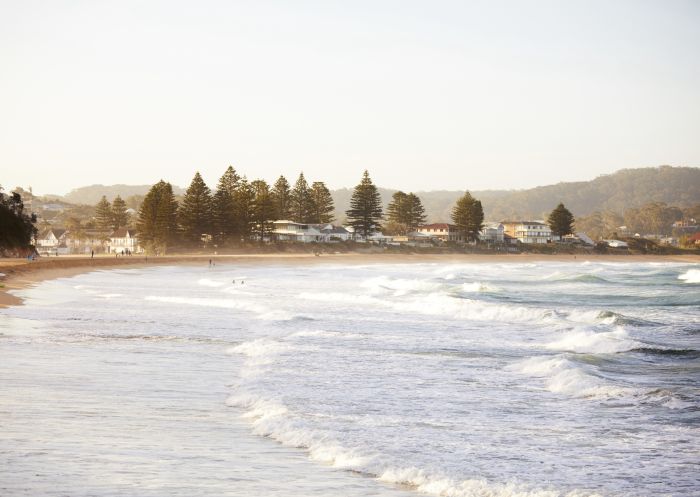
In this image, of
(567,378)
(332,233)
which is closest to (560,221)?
(332,233)

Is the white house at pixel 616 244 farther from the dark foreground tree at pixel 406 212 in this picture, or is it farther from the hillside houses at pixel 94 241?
the hillside houses at pixel 94 241

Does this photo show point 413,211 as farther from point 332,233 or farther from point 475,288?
point 475,288

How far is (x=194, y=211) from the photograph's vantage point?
11225cm

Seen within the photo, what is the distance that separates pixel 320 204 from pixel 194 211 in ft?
155

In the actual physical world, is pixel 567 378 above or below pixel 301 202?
below

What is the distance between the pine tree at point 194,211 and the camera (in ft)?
367

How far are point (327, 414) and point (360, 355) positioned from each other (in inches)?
274

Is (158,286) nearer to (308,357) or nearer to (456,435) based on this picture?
(308,357)

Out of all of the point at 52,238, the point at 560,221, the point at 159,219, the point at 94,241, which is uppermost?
the point at 159,219

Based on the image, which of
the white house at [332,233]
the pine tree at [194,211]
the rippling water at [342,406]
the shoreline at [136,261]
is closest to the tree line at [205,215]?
the pine tree at [194,211]

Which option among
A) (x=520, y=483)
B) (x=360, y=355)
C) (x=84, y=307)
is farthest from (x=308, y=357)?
(x=84, y=307)

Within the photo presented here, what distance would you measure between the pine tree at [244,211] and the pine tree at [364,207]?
29678mm

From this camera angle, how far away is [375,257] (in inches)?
4919

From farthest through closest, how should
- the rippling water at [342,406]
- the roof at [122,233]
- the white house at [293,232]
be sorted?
1. the white house at [293,232]
2. the roof at [122,233]
3. the rippling water at [342,406]
